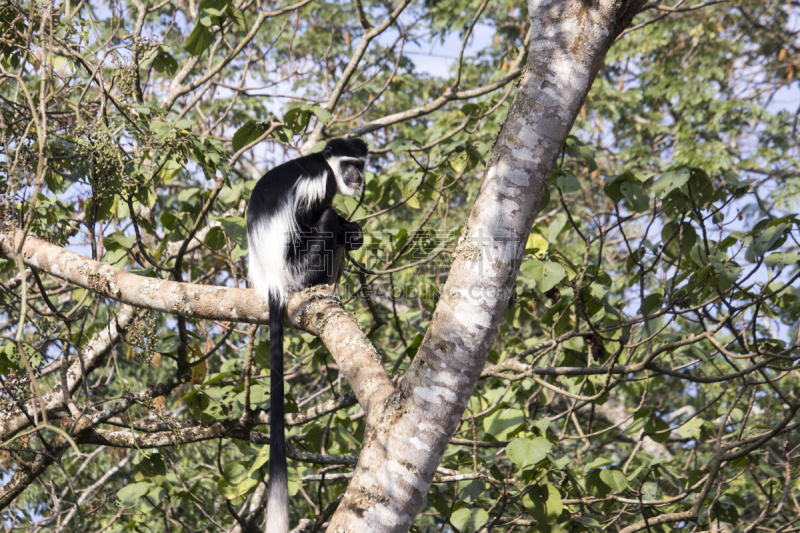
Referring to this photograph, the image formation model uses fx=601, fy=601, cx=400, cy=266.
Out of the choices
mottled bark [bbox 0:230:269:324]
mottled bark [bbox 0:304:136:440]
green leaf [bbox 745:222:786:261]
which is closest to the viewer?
green leaf [bbox 745:222:786:261]

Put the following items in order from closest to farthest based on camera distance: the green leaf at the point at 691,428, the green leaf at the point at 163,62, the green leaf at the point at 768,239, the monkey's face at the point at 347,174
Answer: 1. the green leaf at the point at 768,239
2. the green leaf at the point at 691,428
3. the green leaf at the point at 163,62
4. the monkey's face at the point at 347,174

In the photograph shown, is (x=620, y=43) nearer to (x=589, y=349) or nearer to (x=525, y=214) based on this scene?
Result: (x=589, y=349)

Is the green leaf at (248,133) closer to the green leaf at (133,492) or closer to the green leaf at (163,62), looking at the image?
the green leaf at (163,62)

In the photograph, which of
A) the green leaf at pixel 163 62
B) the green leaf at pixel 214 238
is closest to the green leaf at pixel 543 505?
the green leaf at pixel 214 238

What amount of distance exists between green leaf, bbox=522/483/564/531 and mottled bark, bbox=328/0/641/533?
69 centimetres

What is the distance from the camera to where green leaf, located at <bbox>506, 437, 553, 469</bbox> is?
162 cm

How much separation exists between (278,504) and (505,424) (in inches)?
27.8

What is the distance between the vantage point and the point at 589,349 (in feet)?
6.92

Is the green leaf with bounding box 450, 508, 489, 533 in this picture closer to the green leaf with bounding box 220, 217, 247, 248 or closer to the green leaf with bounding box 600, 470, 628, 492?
the green leaf with bounding box 600, 470, 628, 492

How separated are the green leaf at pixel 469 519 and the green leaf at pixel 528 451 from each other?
27cm

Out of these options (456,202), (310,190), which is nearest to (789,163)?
(456,202)

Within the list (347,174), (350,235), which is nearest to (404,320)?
(350,235)

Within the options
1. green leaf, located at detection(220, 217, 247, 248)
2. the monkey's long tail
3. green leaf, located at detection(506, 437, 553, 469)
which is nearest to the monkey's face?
green leaf, located at detection(220, 217, 247, 248)

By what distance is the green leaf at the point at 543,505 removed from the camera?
175 centimetres
